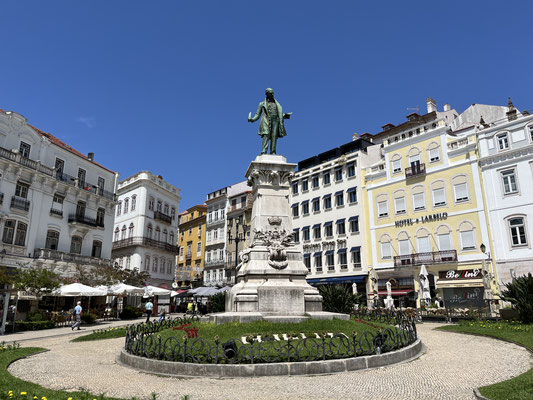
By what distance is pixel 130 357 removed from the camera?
9.20 m

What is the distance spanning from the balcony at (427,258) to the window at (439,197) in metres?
4.61

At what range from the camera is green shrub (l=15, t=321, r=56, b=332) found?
21.1 m

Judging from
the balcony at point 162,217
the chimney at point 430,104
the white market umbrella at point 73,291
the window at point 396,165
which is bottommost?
the white market umbrella at point 73,291

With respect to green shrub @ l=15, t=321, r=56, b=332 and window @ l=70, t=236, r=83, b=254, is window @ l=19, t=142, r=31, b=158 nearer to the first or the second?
window @ l=70, t=236, r=83, b=254

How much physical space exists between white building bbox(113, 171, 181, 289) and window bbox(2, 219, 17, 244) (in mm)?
17317

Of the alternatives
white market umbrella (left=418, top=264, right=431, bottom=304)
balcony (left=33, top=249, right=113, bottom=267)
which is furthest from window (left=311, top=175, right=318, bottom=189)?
balcony (left=33, top=249, right=113, bottom=267)

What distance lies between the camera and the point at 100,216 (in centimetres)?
3972

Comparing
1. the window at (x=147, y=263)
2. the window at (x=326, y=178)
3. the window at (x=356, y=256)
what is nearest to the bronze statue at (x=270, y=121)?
the window at (x=356, y=256)

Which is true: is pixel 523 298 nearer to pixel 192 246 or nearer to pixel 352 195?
pixel 352 195

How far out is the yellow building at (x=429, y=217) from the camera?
33.2 m

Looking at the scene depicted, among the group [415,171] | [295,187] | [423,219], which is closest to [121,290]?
[295,187]

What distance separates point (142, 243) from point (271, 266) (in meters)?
37.0

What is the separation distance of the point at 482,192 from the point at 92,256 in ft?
119

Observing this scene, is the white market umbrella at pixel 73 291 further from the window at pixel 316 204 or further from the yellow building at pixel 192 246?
the yellow building at pixel 192 246
